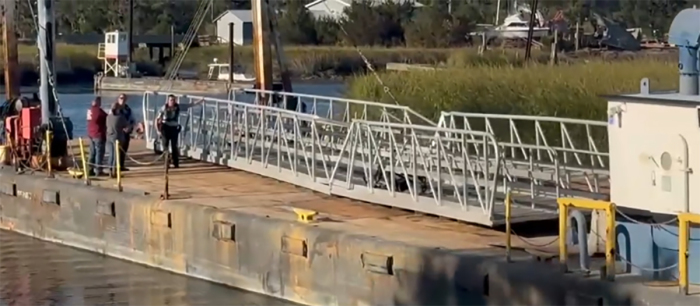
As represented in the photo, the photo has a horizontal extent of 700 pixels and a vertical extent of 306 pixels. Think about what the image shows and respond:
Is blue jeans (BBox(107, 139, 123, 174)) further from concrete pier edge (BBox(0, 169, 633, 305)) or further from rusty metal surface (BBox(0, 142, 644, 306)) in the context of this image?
concrete pier edge (BBox(0, 169, 633, 305))

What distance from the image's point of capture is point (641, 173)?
1279 cm

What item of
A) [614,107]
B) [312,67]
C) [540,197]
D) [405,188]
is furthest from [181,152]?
[312,67]

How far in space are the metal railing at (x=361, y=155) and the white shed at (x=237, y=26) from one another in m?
68.5

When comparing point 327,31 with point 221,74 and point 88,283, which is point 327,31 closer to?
point 221,74

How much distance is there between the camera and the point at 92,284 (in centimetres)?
1792

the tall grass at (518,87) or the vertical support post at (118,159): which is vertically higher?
the tall grass at (518,87)

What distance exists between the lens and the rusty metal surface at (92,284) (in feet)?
54.9

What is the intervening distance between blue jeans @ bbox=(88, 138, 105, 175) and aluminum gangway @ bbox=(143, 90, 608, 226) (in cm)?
199

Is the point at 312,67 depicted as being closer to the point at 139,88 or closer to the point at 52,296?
the point at 139,88

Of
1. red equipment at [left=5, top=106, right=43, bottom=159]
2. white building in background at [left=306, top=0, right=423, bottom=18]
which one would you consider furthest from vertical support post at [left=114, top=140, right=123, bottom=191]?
white building in background at [left=306, top=0, right=423, bottom=18]

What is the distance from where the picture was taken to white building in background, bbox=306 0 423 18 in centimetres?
10062

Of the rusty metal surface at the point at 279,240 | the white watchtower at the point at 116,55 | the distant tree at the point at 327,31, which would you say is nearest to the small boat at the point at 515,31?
the distant tree at the point at 327,31

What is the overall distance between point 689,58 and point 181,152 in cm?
1274

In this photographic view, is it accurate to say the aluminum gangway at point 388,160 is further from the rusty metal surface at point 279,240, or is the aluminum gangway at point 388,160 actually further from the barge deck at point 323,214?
the rusty metal surface at point 279,240
